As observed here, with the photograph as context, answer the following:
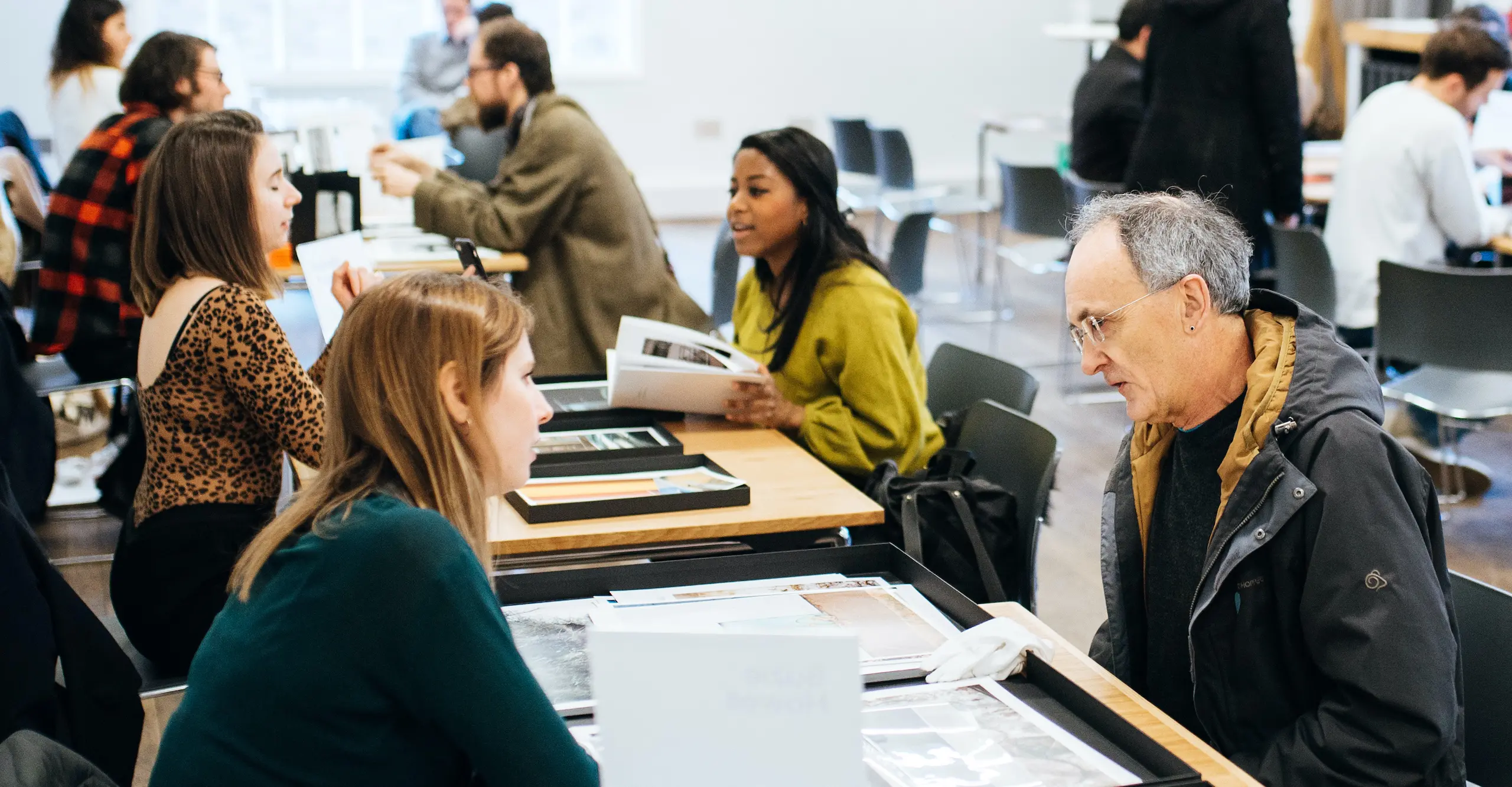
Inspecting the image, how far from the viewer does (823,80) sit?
10070 millimetres

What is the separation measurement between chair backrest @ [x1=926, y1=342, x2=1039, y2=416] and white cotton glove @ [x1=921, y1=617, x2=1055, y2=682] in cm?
116

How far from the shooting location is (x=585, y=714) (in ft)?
5.30

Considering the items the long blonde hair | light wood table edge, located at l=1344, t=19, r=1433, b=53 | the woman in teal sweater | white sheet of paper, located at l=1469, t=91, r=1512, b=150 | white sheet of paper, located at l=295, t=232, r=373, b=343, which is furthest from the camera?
light wood table edge, located at l=1344, t=19, r=1433, b=53

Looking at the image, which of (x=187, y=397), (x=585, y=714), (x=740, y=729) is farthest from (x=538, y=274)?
(x=740, y=729)

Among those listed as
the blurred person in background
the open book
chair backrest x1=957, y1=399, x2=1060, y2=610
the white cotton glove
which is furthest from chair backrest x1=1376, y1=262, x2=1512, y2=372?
the blurred person in background

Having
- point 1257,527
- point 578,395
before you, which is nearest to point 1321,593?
point 1257,527

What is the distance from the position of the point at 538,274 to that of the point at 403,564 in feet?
9.57

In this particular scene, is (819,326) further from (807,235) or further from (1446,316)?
(1446,316)

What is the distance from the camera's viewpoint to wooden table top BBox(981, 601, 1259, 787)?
150cm

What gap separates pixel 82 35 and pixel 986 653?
5.08 meters

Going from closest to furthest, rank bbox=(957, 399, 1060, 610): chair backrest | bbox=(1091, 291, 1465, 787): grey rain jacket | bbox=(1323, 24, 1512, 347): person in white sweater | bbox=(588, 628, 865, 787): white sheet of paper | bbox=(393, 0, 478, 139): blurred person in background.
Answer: bbox=(588, 628, 865, 787): white sheet of paper
bbox=(1091, 291, 1465, 787): grey rain jacket
bbox=(957, 399, 1060, 610): chair backrest
bbox=(1323, 24, 1512, 347): person in white sweater
bbox=(393, 0, 478, 139): blurred person in background

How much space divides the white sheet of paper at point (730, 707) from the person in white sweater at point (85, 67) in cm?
517

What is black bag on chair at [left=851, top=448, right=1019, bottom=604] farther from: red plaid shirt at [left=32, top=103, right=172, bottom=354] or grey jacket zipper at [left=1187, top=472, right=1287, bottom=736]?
red plaid shirt at [left=32, top=103, right=172, bottom=354]

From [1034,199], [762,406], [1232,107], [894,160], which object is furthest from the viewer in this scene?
[894,160]
